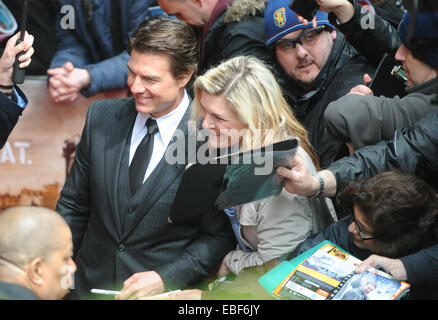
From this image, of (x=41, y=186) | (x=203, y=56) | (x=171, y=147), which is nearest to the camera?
(x=171, y=147)

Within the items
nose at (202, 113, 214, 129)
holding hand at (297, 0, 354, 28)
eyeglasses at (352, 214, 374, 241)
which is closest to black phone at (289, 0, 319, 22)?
holding hand at (297, 0, 354, 28)

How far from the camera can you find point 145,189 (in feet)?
8.52

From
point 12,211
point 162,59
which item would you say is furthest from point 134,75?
point 12,211

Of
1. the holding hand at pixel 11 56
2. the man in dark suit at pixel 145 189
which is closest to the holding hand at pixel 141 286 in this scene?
the man in dark suit at pixel 145 189

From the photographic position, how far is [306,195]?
7.86 ft

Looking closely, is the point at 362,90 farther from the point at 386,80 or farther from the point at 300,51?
the point at 300,51

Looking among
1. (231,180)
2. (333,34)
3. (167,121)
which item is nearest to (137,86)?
(167,121)

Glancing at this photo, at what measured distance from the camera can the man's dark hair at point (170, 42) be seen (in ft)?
8.70

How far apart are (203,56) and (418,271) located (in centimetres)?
175

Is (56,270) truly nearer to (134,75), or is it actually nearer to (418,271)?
(134,75)

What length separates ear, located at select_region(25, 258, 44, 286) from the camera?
6.40 ft

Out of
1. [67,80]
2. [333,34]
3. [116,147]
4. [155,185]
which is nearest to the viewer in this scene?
[155,185]

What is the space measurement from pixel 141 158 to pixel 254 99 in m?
0.60

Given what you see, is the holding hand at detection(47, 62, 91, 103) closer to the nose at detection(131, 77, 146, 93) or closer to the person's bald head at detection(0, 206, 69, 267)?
the nose at detection(131, 77, 146, 93)
